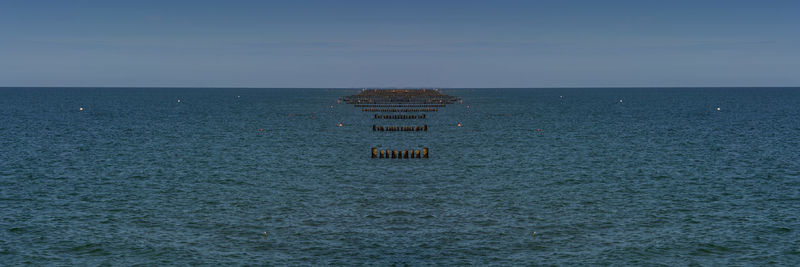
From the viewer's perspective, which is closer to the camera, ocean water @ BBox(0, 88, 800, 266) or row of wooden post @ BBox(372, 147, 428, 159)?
ocean water @ BBox(0, 88, 800, 266)

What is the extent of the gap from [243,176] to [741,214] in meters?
44.2

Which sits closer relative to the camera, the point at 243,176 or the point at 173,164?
the point at 243,176

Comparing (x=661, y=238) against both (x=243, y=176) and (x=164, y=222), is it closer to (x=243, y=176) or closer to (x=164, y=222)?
(x=164, y=222)

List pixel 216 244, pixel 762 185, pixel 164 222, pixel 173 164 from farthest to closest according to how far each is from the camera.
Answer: pixel 173 164, pixel 762 185, pixel 164 222, pixel 216 244

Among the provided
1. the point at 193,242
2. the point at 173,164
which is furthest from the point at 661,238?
the point at 173,164

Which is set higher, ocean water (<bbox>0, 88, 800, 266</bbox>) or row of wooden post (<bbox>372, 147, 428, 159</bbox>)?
row of wooden post (<bbox>372, 147, 428, 159</bbox>)

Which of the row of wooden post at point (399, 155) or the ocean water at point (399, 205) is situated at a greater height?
the row of wooden post at point (399, 155)

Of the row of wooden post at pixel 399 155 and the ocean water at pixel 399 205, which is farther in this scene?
the row of wooden post at pixel 399 155

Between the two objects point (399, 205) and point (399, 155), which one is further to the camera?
point (399, 155)

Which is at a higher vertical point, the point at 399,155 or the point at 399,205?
the point at 399,155

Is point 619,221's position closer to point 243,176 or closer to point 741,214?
point 741,214

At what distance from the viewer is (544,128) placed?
13862 centimetres

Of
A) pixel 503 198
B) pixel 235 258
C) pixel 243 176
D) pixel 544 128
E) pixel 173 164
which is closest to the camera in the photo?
pixel 235 258

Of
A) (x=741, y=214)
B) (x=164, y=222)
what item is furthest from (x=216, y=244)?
(x=741, y=214)
